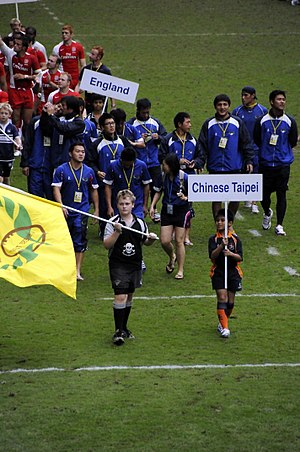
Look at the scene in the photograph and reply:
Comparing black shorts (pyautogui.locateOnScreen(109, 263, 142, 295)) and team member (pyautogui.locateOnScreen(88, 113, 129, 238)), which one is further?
team member (pyautogui.locateOnScreen(88, 113, 129, 238))

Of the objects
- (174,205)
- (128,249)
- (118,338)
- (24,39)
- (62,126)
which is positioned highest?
(24,39)

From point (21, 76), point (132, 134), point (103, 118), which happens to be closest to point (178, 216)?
point (103, 118)

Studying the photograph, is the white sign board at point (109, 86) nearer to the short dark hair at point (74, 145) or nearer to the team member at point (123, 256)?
the short dark hair at point (74, 145)

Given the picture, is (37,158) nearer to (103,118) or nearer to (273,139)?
(103,118)

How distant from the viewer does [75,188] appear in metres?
16.3

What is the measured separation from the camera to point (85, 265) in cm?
1753

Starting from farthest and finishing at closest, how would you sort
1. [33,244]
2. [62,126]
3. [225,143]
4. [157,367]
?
[225,143], [62,126], [157,367], [33,244]

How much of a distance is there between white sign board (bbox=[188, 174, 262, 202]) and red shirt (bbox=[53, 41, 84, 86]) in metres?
11.4

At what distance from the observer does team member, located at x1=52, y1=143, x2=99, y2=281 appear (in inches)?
638

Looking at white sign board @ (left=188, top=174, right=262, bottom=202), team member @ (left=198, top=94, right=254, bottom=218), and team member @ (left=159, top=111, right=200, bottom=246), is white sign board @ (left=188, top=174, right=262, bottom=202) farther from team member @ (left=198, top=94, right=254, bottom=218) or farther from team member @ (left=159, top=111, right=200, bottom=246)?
team member @ (left=198, top=94, right=254, bottom=218)

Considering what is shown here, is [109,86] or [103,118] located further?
[109,86]

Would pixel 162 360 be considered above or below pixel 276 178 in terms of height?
below

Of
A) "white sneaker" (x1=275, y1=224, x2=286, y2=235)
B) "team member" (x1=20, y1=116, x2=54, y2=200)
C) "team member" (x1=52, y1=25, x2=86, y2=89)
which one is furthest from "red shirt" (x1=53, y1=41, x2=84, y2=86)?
"team member" (x1=20, y1=116, x2=54, y2=200)

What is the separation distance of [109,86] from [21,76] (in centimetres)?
411
